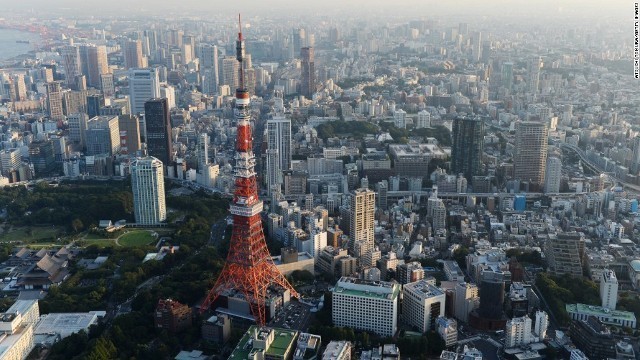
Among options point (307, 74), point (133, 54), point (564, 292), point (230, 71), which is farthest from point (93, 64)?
point (564, 292)

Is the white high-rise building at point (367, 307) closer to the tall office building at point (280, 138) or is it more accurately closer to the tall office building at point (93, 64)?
the tall office building at point (280, 138)

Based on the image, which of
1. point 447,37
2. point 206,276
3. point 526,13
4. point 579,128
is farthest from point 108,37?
point 206,276

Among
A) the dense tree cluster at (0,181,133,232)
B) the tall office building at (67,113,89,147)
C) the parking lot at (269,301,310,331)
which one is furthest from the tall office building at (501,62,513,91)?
the parking lot at (269,301,310,331)

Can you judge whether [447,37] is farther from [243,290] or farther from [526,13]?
[243,290]

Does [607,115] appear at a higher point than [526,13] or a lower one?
lower

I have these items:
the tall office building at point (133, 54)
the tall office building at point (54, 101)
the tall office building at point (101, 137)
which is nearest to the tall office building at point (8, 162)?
the tall office building at point (101, 137)

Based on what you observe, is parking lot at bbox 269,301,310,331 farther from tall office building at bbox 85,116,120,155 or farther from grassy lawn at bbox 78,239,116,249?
tall office building at bbox 85,116,120,155

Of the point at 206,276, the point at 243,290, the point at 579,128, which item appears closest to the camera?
the point at 243,290

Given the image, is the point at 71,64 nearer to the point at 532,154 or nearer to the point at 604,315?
the point at 532,154
